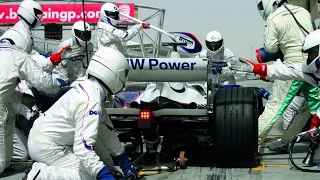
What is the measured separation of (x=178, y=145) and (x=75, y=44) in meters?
2.63

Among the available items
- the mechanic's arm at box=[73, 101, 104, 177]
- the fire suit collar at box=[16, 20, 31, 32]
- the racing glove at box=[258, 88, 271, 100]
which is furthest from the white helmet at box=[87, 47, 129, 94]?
the racing glove at box=[258, 88, 271, 100]

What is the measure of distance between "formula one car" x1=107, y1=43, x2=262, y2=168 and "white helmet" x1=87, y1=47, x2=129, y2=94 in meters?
1.30

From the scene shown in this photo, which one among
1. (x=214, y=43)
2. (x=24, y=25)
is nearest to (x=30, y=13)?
(x=24, y=25)

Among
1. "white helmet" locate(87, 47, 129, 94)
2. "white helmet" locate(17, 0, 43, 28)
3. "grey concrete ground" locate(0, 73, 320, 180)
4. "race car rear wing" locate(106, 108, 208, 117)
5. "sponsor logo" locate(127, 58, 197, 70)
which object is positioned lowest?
"grey concrete ground" locate(0, 73, 320, 180)

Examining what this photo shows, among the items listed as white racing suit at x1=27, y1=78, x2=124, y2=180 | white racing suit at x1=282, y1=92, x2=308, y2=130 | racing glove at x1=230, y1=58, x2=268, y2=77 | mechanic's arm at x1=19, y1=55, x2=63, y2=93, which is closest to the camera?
white racing suit at x1=27, y1=78, x2=124, y2=180

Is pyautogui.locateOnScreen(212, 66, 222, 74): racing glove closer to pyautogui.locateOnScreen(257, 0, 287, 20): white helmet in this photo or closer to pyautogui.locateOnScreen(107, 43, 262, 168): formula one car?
pyautogui.locateOnScreen(107, 43, 262, 168): formula one car

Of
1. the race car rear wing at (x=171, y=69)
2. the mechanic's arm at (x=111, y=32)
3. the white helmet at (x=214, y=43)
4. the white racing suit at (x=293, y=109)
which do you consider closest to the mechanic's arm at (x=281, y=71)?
the race car rear wing at (x=171, y=69)

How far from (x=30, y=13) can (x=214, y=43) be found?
2840 mm

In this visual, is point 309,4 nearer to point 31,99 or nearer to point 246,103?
point 246,103

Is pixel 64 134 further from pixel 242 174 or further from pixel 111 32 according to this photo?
pixel 111 32

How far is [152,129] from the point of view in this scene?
6.54 m

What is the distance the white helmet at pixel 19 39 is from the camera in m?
7.21

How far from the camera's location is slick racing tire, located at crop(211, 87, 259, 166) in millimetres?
6371

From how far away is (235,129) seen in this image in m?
6.38
